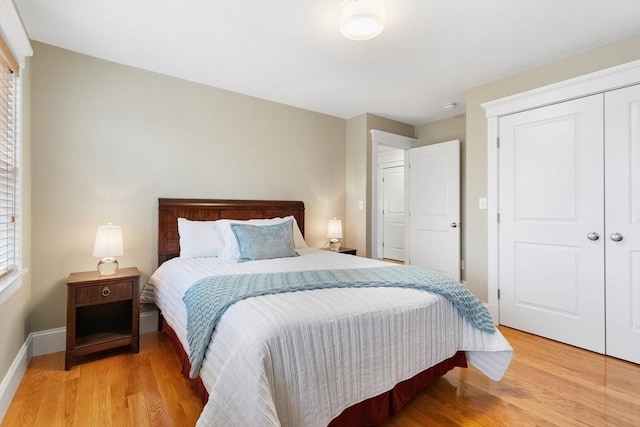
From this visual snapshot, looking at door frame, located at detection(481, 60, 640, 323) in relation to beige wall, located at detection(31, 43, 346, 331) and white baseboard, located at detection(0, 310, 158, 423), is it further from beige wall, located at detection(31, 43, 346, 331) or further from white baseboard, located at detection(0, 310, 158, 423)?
white baseboard, located at detection(0, 310, 158, 423)

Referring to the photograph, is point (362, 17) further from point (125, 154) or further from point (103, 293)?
point (103, 293)

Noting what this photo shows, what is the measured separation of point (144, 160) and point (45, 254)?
1036mm

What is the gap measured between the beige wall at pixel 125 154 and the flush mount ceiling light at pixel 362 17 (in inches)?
70.9

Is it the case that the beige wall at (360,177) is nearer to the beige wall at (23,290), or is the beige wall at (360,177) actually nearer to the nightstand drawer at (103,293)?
the nightstand drawer at (103,293)

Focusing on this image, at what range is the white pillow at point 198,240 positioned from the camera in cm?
275

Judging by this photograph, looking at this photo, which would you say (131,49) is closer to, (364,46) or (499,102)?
(364,46)

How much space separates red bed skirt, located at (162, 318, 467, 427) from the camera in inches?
56.1

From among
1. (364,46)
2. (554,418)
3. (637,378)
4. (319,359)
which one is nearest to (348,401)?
(319,359)

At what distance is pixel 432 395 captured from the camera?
1827mm

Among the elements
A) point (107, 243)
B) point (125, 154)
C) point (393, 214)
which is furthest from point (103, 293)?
point (393, 214)

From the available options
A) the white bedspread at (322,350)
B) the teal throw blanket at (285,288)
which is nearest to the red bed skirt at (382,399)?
the white bedspread at (322,350)

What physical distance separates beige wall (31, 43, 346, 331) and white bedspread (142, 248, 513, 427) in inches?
52.9

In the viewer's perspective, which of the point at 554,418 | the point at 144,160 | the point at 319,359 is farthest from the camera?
the point at 144,160

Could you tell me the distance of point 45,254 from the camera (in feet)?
7.84
